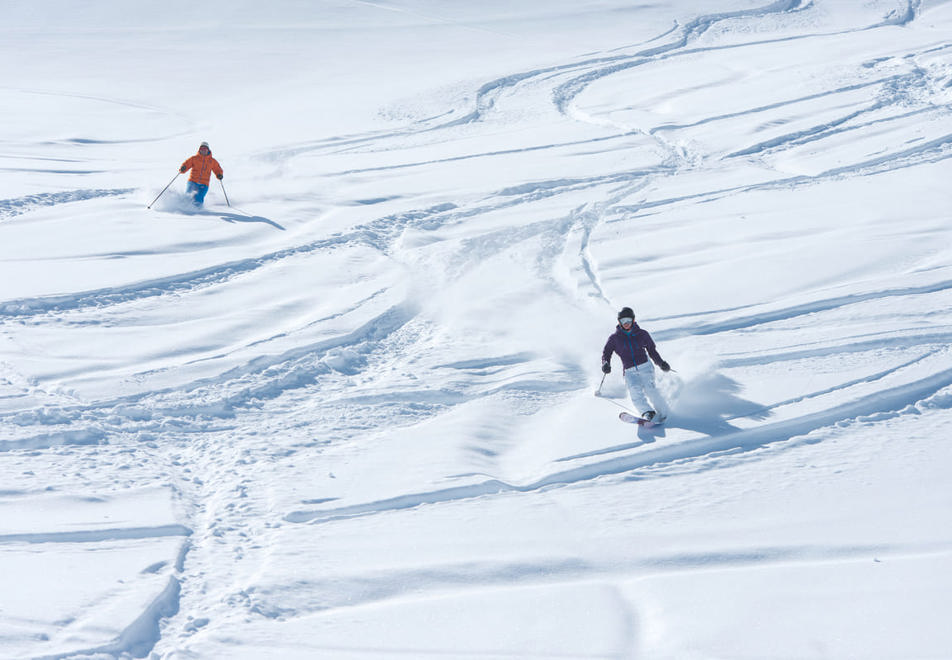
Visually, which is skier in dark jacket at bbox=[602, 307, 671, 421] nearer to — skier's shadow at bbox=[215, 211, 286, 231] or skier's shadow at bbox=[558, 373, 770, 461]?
skier's shadow at bbox=[558, 373, 770, 461]

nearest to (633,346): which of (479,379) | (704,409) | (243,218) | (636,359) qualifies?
(636,359)

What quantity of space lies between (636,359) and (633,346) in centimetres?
11

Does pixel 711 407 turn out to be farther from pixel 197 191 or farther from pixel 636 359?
pixel 197 191

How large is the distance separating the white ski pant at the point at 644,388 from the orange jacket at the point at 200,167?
6751 millimetres

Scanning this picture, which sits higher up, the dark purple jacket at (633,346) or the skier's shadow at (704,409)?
the dark purple jacket at (633,346)

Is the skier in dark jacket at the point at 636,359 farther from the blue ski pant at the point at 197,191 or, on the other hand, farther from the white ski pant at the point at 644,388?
the blue ski pant at the point at 197,191

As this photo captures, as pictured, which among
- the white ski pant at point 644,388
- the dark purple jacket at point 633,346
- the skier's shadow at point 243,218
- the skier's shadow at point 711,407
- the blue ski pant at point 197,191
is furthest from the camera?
the blue ski pant at point 197,191

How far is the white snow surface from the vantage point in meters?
5.12

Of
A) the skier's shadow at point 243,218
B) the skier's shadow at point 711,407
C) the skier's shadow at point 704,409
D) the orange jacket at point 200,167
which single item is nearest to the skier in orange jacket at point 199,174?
the orange jacket at point 200,167

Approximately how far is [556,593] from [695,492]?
1.49 metres

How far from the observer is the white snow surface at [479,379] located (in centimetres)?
512

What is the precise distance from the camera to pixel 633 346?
7.30 m

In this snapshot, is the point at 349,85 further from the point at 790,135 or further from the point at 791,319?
the point at 791,319

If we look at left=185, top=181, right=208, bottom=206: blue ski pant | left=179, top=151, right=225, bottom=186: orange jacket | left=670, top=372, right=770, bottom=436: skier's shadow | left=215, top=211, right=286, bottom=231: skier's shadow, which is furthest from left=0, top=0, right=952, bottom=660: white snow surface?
left=179, top=151, right=225, bottom=186: orange jacket
